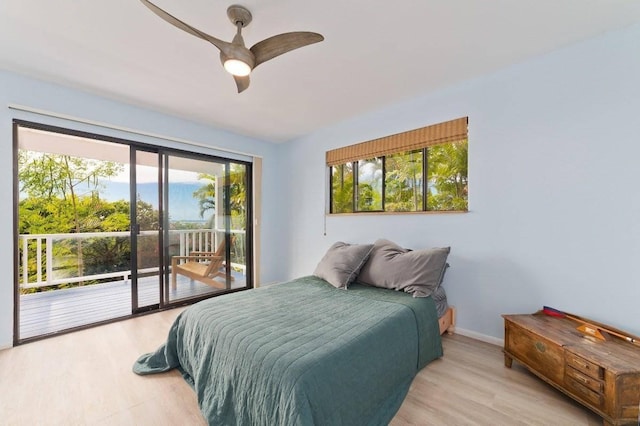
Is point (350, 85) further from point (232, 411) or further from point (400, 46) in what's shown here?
point (232, 411)

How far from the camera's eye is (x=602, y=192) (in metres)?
1.90

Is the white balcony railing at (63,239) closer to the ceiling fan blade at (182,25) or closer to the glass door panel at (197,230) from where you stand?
the glass door panel at (197,230)

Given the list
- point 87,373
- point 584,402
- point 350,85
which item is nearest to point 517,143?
point 350,85

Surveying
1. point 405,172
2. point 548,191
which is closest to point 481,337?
point 548,191

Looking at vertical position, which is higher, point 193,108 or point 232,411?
point 193,108

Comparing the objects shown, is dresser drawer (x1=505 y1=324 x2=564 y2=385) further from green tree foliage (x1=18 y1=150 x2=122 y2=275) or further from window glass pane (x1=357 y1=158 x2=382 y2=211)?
green tree foliage (x1=18 y1=150 x2=122 y2=275)

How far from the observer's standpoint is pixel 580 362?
4.88ft

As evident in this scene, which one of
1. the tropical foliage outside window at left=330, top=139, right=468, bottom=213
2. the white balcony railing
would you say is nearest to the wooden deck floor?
the white balcony railing

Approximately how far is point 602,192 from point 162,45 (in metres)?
3.51

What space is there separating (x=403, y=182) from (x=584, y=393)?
2.22 metres

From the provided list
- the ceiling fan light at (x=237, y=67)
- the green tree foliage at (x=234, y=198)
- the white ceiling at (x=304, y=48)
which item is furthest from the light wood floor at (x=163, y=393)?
the white ceiling at (x=304, y=48)

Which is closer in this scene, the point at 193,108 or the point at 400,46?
the point at 400,46

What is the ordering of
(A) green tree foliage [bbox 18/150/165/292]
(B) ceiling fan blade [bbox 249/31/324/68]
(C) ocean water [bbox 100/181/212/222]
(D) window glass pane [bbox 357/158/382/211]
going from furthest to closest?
(A) green tree foliage [bbox 18/150/165/292], (D) window glass pane [bbox 357/158/382/211], (C) ocean water [bbox 100/181/212/222], (B) ceiling fan blade [bbox 249/31/324/68]

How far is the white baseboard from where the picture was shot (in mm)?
2329
